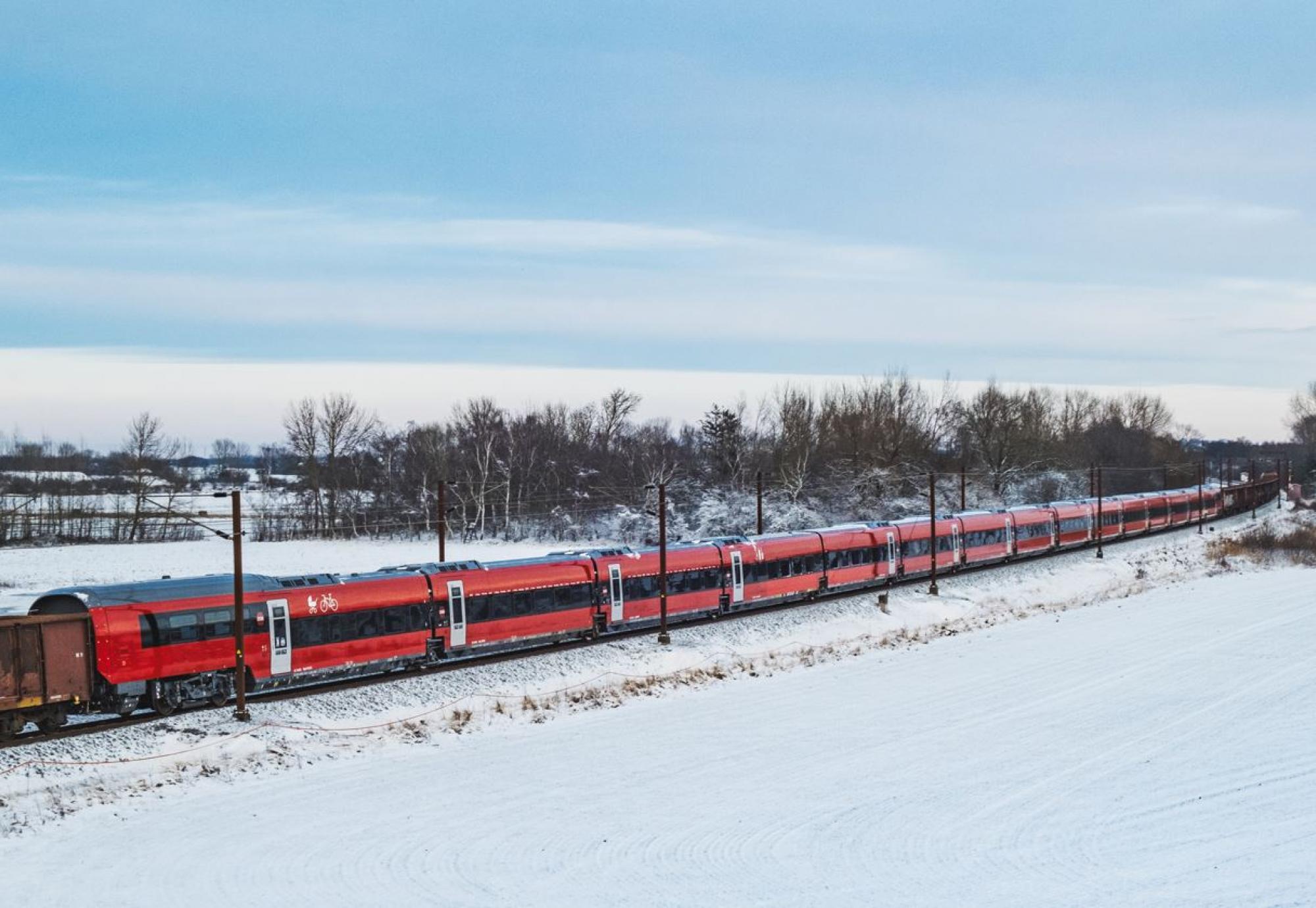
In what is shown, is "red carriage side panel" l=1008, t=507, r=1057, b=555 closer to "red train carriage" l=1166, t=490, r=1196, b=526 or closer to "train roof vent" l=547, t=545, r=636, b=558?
"red train carriage" l=1166, t=490, r=1196, b=526

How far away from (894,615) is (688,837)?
102 ft

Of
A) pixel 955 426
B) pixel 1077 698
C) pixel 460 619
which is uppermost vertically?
pixel 955 426

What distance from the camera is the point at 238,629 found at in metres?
28.4

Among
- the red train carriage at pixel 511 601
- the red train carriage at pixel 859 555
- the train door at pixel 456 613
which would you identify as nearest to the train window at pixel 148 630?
the red train carriage at pixel 511 601

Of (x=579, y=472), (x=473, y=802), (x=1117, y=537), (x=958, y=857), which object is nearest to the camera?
(x=958, y=857)

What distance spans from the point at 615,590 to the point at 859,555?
58.4 ft

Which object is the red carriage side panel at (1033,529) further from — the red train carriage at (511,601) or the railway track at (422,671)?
the red train carriage at (511,601)

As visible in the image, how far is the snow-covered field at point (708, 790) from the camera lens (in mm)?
19219

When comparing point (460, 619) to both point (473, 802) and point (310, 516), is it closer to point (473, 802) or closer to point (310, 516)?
point (473, 802)

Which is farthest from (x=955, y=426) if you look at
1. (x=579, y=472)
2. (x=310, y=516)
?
(x=310, y=516)

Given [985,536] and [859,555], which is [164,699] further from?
[985,536]

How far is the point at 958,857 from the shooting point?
67.5ft

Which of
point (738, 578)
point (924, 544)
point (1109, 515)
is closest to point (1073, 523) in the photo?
point (1109, 515)

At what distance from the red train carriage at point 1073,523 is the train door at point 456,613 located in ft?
162
